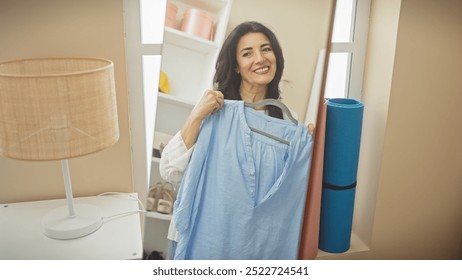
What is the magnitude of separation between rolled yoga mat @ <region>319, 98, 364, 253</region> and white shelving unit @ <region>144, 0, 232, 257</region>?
50 centimetres

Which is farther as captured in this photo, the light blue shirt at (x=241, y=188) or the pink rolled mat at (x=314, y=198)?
the pink rolled mat at (x=314, y=198)

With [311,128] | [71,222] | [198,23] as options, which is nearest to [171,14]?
[198,23]

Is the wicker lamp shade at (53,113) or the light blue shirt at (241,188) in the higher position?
the wicker lamp shade at (53,113)

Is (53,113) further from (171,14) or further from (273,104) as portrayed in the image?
(273,104)

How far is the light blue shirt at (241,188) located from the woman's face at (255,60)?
0.25 feet

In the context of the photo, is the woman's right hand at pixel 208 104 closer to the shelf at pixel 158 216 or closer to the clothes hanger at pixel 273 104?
the clothes hanger at pixel 273 104

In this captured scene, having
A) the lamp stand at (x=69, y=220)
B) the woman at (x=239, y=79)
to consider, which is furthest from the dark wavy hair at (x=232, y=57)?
the lamp stand at (x=69, y=220)

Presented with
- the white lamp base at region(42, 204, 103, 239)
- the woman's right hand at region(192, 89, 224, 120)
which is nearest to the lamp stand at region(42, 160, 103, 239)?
the white lamp base at region(42, 204, 103, 239)

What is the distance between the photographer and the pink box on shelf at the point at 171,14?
3.42ft

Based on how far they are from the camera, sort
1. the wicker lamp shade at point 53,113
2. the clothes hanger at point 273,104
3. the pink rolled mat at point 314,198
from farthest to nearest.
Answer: the pink rolled mat at point 314,198 < the clothes hanger at point 273,104 < the wicker lamp shade at point 53,113

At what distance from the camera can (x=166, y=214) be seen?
44.0 inches
